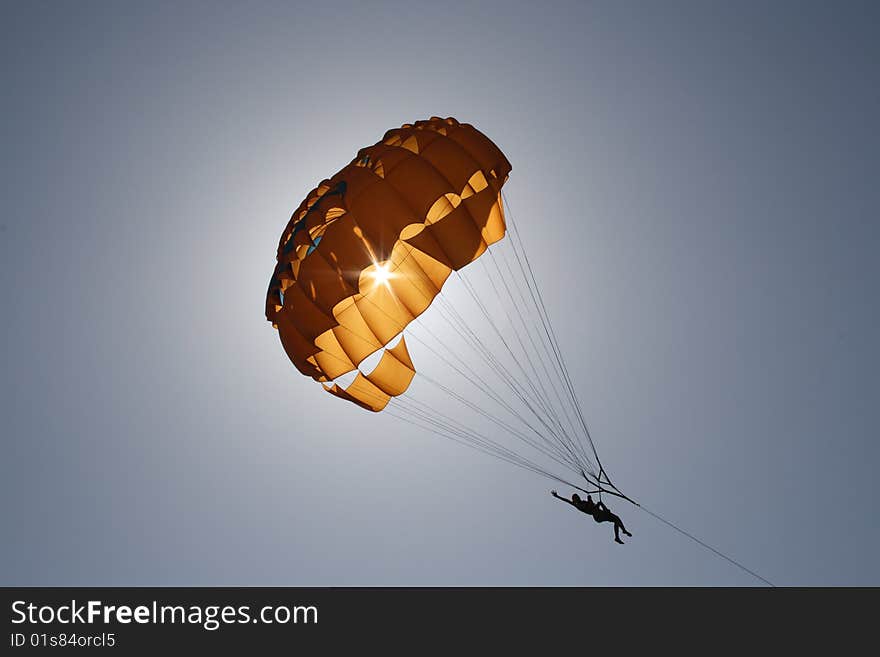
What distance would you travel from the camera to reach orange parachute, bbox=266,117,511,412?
28.1 ft

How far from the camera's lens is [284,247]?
9789mm

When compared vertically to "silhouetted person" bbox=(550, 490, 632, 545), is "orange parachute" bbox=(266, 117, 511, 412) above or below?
above

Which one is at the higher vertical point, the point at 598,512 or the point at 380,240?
the point at 380,240

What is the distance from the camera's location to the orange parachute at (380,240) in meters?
8.56

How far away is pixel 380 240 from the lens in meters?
8.43
